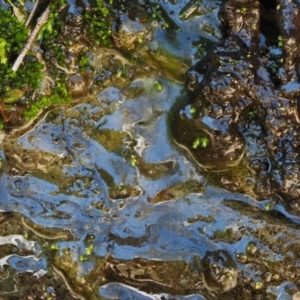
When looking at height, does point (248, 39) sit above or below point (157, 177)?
above

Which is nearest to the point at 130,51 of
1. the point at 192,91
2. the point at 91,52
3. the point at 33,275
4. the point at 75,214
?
the point at 91,52

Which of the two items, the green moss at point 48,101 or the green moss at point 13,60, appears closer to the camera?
the green moss at point 13,60

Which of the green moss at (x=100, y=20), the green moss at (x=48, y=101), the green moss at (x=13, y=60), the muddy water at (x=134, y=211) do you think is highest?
the green moss at (x=100, y=20)

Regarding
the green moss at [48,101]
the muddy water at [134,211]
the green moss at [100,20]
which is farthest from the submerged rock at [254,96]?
the green moss at [48,101]

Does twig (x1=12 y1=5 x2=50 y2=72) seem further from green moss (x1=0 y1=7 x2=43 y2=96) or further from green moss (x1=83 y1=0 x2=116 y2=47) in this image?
green moss (x1=83 y1=0 x2=116 y2=47)

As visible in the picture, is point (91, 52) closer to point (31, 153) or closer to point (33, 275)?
point (31, 153)

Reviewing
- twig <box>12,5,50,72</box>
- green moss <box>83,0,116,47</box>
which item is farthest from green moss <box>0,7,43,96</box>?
green moss <box>83,0,116,47</box>

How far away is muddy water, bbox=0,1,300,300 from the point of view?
13.5ft

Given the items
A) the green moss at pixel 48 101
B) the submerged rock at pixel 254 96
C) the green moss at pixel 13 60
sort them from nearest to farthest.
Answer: the submerged rock at pixel 254 96 < the green moss at pixel 13 60 < the green moss at pixel 48 101

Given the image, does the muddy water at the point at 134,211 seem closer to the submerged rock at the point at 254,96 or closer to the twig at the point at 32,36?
the submerged rock at the point at 254,96

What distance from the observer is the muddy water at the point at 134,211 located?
13.5ft

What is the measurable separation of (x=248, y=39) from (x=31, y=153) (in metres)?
2.15

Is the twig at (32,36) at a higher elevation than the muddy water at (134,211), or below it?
higher

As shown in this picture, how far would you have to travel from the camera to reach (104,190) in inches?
167
